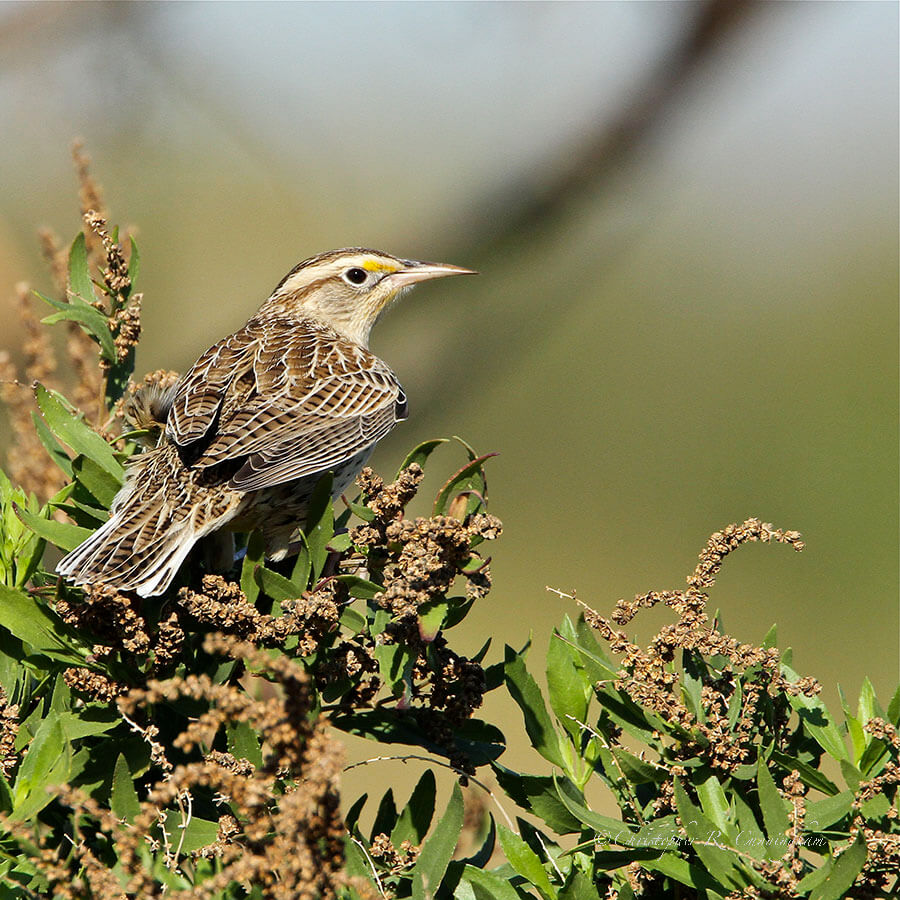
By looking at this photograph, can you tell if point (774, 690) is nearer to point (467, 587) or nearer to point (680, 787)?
point (680, 787)

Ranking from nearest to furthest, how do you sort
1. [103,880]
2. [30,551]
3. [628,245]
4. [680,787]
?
[103,880] → [680,787] → [30,551] → [628,245]

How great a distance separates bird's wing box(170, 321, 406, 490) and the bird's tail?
0.09 meters

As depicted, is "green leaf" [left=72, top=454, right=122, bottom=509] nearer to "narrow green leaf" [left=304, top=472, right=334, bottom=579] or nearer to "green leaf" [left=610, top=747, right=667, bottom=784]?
"narrow green leaf" [left=304, top=472, right=334, bottom=579]

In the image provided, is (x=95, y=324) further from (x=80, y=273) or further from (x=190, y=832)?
(x=190, y=832)

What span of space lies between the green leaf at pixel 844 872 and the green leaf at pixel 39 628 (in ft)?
3.93

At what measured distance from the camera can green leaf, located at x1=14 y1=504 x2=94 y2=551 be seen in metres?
1.91

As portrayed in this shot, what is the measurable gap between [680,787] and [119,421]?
5.32 ft

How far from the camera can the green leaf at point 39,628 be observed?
183cm

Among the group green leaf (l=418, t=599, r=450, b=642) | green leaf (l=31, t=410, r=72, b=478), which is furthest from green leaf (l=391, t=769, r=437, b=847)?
green leaf (l=31, t=410, r=72, b=478)

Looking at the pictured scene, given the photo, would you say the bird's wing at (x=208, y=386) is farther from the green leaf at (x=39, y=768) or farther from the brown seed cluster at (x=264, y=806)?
the brown seed cluster at (x=264, y=806)

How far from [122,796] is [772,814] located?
0.95 metres

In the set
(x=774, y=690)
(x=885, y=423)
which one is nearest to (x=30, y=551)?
(x=774, y=690)

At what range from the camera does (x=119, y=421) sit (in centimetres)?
262

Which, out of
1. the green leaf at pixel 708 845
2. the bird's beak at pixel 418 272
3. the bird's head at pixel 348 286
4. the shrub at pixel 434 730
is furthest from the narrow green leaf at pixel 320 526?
the bird's head at pixel 348 286
